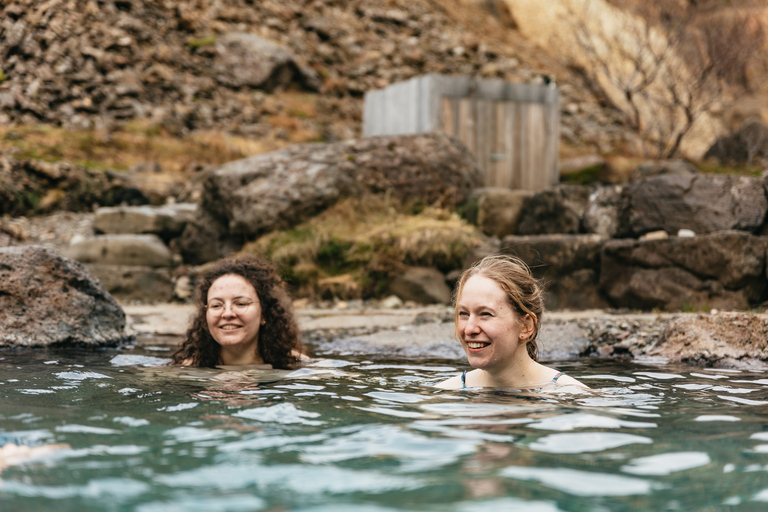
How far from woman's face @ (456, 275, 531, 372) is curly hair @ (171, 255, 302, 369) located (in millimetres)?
1722

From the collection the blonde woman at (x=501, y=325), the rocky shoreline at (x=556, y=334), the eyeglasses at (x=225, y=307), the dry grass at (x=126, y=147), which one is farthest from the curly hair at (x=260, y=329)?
the dry grass at (x=126, y=147)

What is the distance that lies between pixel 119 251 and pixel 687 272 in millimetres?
7056

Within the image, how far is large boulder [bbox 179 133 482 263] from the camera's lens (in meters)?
9.59

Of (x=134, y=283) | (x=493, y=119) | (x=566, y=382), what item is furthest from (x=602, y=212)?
(x=134, y=283)

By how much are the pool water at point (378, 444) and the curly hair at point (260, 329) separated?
23.1 inches

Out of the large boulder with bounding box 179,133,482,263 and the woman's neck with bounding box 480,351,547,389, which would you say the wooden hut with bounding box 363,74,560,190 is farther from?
the woman's neck with bounding box 480,351,547,389

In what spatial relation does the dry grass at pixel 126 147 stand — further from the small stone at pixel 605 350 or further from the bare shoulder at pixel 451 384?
the bare shoulder at pixel 451 384

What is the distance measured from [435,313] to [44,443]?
16.6 ft

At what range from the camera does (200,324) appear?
504cm

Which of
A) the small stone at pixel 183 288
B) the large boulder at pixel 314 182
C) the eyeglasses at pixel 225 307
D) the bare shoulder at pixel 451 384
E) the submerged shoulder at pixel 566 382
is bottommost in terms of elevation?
the bare shoulder at pixel 451 384

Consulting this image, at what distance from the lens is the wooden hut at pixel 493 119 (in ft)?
38.0

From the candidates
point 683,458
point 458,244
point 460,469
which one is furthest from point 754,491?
point 458,244

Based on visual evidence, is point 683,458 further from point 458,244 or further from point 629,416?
point 458,244

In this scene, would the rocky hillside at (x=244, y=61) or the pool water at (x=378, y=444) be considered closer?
the pool water at (x=378, y=444)
